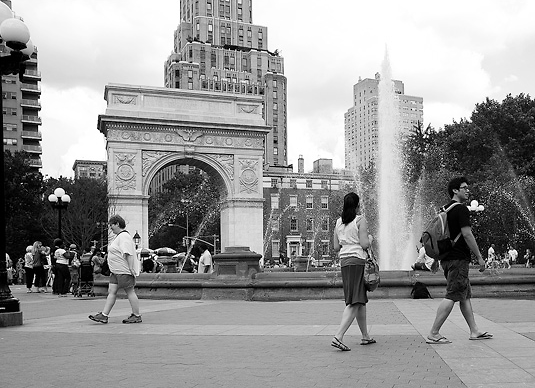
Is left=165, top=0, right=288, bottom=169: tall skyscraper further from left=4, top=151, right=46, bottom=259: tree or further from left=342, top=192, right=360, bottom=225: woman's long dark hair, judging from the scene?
left=342, top=192, right=360, bottom=225: woman's long dark hair

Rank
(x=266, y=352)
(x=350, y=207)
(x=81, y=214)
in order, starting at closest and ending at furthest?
(x=266, y=352)
(x=350, y=207)
(x=81, y=214)

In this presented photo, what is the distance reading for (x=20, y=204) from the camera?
160 ft

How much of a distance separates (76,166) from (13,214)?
4271 inches

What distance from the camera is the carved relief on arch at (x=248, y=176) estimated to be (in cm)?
4147

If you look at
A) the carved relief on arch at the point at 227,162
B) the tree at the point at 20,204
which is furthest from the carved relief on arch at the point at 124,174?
the tree at the point at 20,204

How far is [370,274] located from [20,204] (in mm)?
45894

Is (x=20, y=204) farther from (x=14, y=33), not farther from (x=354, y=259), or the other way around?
(x=354, y=259)

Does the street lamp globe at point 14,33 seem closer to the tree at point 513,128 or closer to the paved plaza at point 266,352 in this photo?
the paved plaza at point 266,352

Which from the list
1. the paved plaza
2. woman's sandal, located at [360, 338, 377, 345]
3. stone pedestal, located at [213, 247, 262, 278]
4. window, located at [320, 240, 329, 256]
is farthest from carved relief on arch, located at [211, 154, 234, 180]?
window, located at [320, 240, 329, 256]

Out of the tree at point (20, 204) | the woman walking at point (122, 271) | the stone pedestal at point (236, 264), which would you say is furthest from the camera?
the tree at point (20, 204)

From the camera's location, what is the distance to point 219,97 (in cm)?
4216

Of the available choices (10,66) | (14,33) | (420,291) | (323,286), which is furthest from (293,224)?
(14,33)

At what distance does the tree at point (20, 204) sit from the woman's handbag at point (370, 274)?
4366 cm

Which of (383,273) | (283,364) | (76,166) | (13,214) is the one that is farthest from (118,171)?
(76,166)
